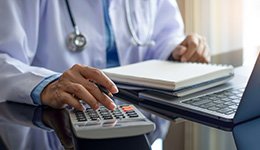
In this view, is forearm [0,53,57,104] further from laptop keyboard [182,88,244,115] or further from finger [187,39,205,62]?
finger [187,39,205,62]

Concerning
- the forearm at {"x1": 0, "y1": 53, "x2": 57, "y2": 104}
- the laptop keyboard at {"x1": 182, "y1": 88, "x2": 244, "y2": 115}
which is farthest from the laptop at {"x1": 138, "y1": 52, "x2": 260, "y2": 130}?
the forearm at {"x1": 0, "y1": 53, "x2": 57, "y2": 104}

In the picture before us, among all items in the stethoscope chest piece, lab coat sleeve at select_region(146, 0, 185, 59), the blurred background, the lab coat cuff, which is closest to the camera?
the lab coat cuff

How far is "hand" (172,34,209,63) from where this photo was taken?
1.38 m

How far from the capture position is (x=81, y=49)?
1.33 m

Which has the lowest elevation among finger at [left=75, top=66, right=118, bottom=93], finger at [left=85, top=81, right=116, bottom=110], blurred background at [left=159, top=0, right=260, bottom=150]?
blurred background at [left=159, top=0, right=260, bottom=150]

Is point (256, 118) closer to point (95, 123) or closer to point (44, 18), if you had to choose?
point (95, 123)

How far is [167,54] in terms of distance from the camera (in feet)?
4.80

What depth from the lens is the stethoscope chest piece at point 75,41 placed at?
130 cm

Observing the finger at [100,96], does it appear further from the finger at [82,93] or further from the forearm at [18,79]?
the forearm at [18,79]

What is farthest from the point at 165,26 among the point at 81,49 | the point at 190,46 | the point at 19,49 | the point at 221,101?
the point at 221,101

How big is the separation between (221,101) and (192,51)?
47 centimetres

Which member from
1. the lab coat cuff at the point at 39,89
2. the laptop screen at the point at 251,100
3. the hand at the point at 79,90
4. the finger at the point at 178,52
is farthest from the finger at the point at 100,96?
the finger at the point at 178,52

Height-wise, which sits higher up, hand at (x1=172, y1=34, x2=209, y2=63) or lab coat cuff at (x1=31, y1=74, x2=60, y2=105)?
lab coat cuff at (x1=31, y1=74, x2=60, y2=105)

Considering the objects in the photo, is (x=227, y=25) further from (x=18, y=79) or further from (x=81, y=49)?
(x=18, y=79)
